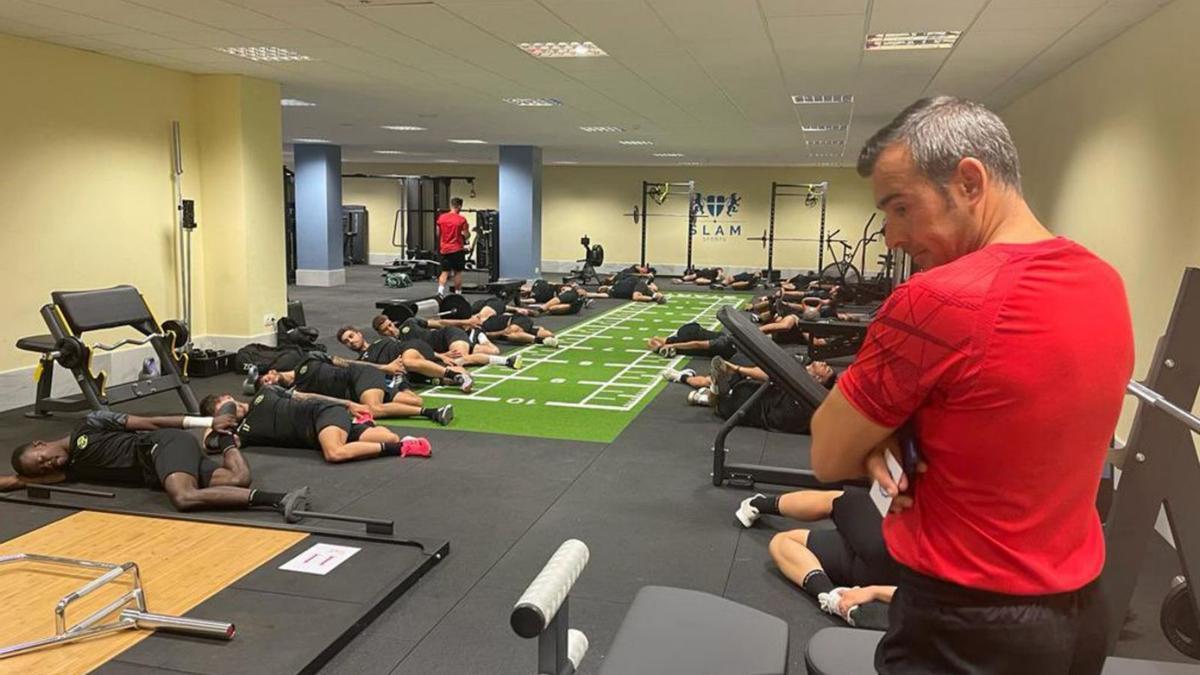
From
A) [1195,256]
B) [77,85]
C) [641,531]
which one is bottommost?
[641,531]

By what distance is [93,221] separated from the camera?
21.1ft

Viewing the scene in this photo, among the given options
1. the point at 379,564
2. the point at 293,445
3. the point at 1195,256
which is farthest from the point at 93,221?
the point at 1195,256

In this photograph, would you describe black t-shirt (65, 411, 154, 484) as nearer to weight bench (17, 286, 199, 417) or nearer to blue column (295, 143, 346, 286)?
weight bench (17, 286, 199, 417)

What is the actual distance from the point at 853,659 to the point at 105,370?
6.63 m

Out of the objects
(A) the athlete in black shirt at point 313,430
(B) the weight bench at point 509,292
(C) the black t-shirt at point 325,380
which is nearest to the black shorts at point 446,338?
(C) the black t-shirt at point 325,380

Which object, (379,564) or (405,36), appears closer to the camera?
(379,564)

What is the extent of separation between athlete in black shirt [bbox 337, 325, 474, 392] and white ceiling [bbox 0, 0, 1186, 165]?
222 centimetres

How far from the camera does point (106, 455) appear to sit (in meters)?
4.13

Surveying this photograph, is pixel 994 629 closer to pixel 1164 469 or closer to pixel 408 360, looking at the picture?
pixel 1164 469

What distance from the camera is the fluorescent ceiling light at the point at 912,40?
515 centimetres

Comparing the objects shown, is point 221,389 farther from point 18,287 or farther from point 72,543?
point 72,543

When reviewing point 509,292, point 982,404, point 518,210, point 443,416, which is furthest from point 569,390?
point 518,210

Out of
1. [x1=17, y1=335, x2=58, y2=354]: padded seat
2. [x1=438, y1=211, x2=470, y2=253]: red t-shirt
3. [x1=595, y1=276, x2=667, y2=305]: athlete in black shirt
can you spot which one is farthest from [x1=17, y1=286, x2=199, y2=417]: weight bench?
[x1=595, y1=276, x2=667, y2=305]: athlete in black shirt

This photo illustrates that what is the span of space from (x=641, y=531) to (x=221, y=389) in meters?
4.35
